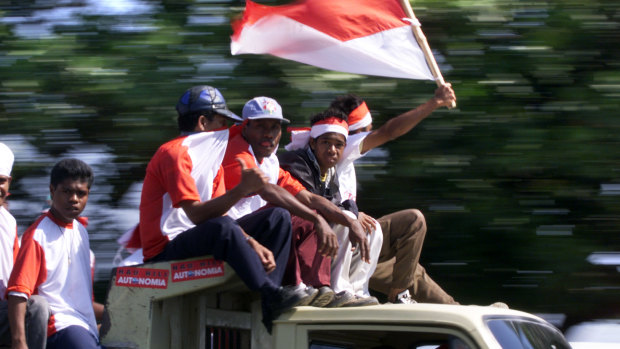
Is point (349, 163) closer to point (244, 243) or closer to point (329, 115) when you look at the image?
point (329, 115)

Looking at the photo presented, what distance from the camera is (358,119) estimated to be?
546 centimetres

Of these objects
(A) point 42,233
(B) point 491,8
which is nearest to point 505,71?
(B) point 491,8

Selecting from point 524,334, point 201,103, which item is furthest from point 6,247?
point 524,334

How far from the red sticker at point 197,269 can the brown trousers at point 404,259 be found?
4.08 ft

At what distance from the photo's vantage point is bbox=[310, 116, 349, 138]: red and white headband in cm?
491

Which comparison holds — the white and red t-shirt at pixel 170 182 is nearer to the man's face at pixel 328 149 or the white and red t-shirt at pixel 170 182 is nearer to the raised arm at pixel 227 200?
the raised arm at pixel 227 200

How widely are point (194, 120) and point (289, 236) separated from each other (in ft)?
2.83

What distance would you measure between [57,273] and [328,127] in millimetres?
1620

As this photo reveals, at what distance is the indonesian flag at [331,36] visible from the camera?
536 cm

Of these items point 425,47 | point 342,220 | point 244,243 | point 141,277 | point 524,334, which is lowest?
point 524,334

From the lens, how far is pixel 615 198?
20.2ft

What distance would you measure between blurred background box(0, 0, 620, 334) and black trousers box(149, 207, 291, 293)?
2.30 metres

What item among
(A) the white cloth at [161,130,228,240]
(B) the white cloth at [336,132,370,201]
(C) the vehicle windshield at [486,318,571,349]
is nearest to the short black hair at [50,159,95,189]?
(A) the white cloth at [161,130,228,240]

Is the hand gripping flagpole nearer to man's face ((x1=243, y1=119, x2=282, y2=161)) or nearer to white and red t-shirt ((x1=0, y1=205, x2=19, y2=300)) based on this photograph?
man's face ((x1=243, y1=119, x2=282, y2=161))
